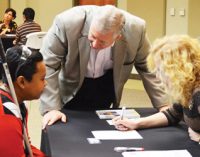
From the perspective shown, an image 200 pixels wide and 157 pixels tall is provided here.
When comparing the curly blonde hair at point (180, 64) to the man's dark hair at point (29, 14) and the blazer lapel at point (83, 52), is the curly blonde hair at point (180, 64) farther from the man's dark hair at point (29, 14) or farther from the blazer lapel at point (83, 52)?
the man's dark hair at point (29, 14)

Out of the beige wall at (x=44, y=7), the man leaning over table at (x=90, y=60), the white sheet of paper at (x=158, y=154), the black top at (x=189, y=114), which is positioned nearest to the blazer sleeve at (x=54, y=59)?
the man leaning over table at (x=90, y=60)

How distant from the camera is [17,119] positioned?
1583 mm

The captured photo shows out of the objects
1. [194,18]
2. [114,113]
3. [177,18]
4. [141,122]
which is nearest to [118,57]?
[114,113]

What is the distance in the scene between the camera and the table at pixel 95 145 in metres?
1.77

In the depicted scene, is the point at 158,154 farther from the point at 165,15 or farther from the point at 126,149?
the point at 165,15

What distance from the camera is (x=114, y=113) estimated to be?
2.44m

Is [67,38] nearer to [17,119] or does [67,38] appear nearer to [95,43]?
[95,43]

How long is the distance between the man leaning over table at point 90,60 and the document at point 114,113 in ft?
0.52

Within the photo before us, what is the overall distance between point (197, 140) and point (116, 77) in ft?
2.62

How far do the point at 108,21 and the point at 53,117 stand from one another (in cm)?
58

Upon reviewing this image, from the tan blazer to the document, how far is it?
199 millimetres

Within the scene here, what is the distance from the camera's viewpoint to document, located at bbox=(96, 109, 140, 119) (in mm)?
2361

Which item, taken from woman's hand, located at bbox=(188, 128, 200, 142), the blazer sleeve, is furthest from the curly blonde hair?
the blazer sleeve

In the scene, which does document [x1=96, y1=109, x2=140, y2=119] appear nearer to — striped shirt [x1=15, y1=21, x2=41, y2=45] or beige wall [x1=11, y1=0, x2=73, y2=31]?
striped shirt [x1=15, y1=21, x2=41, y2=45]
